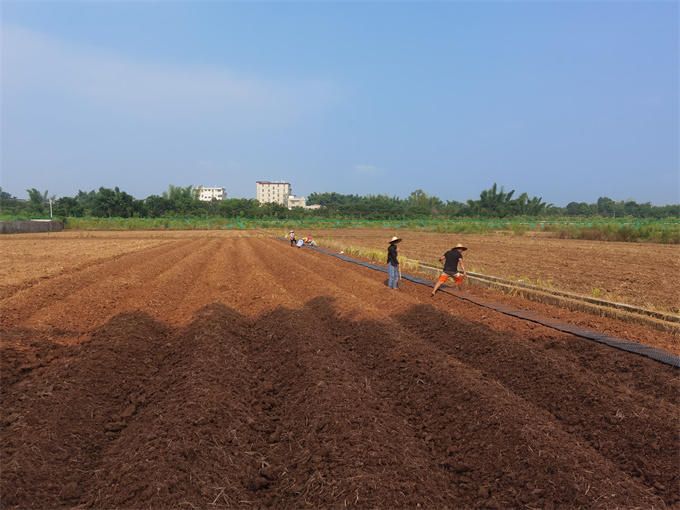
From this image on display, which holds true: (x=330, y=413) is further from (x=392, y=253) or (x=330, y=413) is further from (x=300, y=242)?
(x=300, y=242)

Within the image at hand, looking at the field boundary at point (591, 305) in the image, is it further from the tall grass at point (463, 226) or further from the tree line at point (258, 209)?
the tree line at point (258, 209)

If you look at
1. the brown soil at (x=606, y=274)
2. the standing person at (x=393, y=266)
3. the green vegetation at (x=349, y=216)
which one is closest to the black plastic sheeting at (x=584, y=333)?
the standing person at (x=393, y=266)

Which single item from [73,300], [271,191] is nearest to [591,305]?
[73,300]

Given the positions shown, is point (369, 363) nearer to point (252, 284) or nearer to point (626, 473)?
point (626, 473)

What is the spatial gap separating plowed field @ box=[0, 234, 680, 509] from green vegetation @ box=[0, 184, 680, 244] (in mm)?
32528

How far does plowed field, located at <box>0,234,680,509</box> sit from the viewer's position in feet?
10.4

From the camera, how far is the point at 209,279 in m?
A: 12.5

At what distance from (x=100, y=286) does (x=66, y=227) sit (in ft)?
143

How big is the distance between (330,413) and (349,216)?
74474mm

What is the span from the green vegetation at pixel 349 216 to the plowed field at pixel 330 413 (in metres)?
32.5

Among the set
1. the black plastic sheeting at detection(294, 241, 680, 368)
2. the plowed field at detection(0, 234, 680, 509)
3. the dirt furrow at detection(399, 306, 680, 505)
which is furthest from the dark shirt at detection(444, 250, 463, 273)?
the dirt furrow at detection(399, 306, 680, 505)

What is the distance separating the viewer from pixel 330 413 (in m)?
4.11

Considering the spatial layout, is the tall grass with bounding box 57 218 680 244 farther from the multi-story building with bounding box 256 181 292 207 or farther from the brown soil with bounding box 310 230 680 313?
the multi-story building with bounding box 256 181 292 207

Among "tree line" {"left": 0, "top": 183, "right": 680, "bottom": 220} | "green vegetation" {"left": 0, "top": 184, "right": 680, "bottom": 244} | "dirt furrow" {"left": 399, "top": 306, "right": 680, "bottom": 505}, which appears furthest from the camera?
"tree line" {"left": 0, "top": 183, "right": 680, "bottom": 220}
